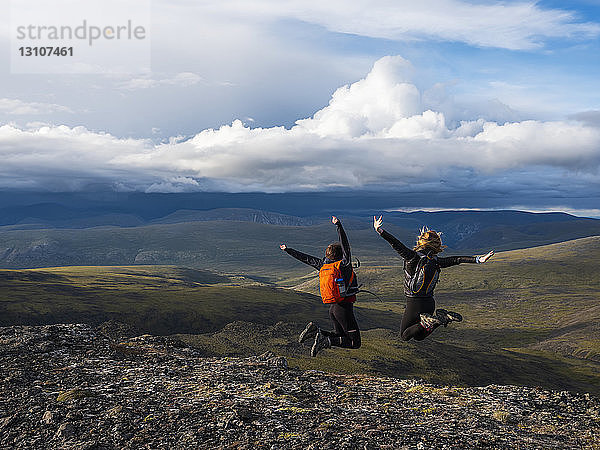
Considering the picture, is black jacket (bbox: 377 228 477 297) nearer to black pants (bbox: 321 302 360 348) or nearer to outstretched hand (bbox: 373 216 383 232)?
outstretched hand (bbox: 373 216 383 232)

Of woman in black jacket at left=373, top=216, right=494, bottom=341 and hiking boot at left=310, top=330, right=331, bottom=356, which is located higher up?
woman in black jacket at left=373, top=216, right=494, bottom=341

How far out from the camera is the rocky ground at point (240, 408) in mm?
19328

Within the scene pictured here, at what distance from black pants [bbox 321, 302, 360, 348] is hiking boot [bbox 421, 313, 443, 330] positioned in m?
2.42

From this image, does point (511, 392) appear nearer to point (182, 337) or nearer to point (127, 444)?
point (127, 444)

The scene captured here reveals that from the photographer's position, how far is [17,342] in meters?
33.1

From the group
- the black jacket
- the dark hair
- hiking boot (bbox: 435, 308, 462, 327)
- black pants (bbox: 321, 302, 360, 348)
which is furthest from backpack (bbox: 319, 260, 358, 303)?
hiking boot (bbox: 435, 308, 462, 327)

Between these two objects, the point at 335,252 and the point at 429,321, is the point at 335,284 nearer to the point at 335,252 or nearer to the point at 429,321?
the point at 335,252

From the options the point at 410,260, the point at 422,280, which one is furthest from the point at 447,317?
the point at 410,260

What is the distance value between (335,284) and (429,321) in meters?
3.14

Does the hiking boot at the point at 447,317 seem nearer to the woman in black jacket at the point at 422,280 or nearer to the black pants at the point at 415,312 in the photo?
the woman in black jacket at the point at 422,280

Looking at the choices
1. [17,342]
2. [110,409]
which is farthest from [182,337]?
[110,409]

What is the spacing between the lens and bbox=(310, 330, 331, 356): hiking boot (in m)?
15.2

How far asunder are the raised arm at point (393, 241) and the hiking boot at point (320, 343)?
3.82 metres

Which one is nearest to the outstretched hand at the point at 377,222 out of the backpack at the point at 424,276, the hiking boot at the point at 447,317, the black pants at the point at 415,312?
the backpack at the point at 424,276
